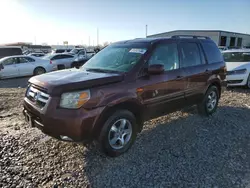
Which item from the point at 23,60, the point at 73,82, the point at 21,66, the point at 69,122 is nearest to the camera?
the point at 69,122

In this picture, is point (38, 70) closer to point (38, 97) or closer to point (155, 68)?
point (38, 97)

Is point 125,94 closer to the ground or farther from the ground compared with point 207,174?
farther from the ground

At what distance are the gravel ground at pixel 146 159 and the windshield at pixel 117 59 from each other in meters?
1.42

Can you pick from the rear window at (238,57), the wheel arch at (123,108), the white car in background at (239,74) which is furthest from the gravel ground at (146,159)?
the rear window at (238,57)

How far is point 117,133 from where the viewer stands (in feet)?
10.9

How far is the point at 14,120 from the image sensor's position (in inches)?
198

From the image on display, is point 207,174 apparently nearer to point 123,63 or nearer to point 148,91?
point 148,91

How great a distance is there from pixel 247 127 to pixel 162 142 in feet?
7.02

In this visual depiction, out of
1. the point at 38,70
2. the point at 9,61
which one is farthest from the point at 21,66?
the point at 38,70

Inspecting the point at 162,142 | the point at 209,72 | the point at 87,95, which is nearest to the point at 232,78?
the point at 209,72

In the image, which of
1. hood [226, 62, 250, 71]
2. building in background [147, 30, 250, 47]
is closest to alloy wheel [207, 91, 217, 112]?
hood [226, 62, 250, 71]

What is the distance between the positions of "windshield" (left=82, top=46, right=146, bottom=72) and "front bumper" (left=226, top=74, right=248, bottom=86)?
5.94 meters

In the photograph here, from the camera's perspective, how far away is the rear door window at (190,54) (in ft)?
13.9

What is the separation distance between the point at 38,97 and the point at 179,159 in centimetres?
237
